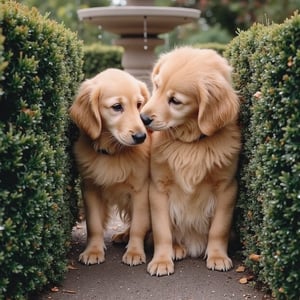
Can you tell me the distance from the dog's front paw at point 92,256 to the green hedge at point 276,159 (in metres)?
1.17

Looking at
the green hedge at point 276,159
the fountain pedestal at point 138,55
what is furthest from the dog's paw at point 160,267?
the fountain pedestal at point 138,55

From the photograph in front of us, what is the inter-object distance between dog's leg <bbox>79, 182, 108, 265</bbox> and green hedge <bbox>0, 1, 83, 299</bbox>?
572 mm

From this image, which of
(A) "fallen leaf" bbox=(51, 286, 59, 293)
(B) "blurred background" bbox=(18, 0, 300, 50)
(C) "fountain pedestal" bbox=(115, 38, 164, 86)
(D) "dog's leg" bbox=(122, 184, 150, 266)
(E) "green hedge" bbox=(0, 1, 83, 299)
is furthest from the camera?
(B) "blurred background" bbox=(18, 0, 300, 50)

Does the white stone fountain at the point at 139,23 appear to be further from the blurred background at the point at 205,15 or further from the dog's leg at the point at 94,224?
the blurred background at the point at 205,15

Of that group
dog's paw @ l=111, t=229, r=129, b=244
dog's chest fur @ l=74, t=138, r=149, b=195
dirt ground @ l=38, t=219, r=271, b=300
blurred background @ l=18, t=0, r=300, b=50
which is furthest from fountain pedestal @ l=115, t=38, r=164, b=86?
blurred background @ l=18, t=0, r=300, b=50

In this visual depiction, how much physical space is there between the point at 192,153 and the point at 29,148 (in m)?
1.40

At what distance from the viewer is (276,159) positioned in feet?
11.6

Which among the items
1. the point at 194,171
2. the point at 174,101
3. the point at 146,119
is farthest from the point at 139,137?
the point at 194,171

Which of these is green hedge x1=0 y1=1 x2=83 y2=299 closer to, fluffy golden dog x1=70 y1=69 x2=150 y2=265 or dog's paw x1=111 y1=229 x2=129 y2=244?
fluffy golden dog x1=70 y1=69 x2=150 y2=265

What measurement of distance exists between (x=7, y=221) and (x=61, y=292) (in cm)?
112

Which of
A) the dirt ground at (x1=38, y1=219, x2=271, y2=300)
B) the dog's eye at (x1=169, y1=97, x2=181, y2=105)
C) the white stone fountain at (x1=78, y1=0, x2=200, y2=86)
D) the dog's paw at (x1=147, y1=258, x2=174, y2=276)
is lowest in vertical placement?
the dirt ground at (x1=38, y1=219, x2=271, y2=300)

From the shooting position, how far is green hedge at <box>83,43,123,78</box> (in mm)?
11164

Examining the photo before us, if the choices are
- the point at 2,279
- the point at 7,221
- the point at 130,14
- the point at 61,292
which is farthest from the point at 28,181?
the point at 130,14

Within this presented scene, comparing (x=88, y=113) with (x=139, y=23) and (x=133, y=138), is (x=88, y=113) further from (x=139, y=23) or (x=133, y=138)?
(x=139, y=23)
